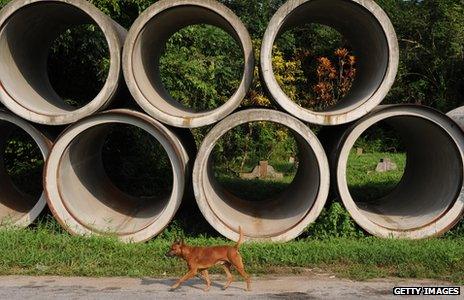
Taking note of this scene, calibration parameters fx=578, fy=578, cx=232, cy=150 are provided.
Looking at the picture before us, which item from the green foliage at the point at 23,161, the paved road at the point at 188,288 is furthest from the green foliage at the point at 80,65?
the paved road at the point at 188,288

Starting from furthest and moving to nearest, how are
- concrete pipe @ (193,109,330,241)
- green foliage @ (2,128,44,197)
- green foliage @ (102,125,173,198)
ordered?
green foliage @ (102,125,173,198)
green foliage @ (2,128,44,197)
concrete pipe @ (193,109,330,241)

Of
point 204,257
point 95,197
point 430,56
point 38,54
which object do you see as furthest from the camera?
point 430,56

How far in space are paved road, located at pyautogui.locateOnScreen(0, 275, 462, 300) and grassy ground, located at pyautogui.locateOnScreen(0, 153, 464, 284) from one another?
0.22 metres

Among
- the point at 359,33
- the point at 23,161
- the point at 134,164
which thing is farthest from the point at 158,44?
the point at 23,161

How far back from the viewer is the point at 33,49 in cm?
854

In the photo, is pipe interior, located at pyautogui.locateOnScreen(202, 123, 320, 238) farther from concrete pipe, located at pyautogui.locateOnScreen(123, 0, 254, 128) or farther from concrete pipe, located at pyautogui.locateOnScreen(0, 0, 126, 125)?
concrete pipe, located at pyautogui.locateOnScreen(0, 0, 126, 125)

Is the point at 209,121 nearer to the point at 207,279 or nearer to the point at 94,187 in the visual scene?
the point at 207,279

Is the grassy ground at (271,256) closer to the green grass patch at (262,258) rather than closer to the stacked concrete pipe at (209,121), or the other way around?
the green grass patch at (262,258)

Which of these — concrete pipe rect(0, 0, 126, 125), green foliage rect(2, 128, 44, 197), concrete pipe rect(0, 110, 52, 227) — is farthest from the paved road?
green foliage rect(2, 128, 44, 197)

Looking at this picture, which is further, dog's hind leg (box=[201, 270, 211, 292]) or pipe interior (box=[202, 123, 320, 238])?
pipe interior (box=[202, 123, 320, 238])

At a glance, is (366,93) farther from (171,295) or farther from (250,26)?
(250,26)

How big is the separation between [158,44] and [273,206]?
2.95 meters

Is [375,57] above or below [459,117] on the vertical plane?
above

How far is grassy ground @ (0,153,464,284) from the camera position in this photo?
581 cm
